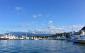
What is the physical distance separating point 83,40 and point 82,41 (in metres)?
1.00

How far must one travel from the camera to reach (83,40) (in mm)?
138750

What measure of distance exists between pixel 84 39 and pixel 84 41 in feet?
12.7

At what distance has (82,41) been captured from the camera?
455 feet

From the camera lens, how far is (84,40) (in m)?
137

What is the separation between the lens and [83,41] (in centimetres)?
13675

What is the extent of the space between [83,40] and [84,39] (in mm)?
1042

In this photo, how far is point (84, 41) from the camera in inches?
5330

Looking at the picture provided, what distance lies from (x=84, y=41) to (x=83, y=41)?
1.43 metres

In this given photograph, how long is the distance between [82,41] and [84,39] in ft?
6.70

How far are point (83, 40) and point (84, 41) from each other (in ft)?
11.2

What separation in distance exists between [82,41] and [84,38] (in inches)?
142

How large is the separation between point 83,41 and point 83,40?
2.11 metres

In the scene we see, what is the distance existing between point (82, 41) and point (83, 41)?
191 cm

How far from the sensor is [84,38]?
14100cm
